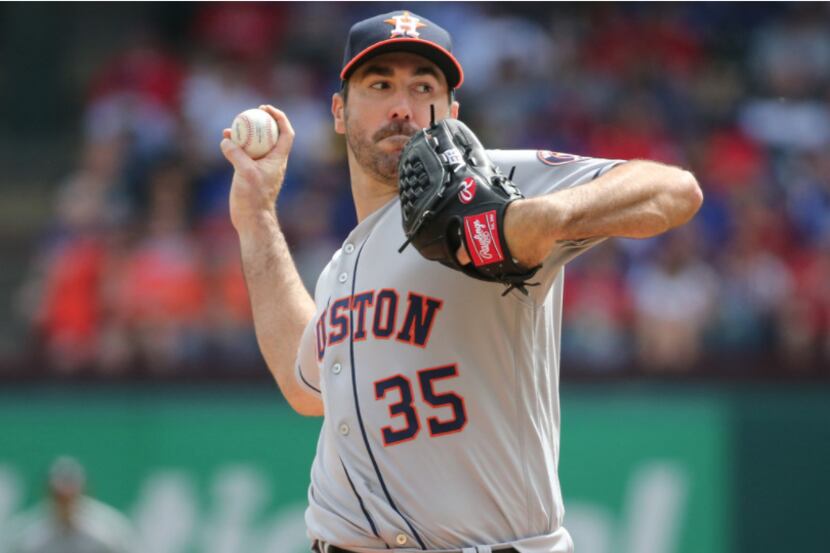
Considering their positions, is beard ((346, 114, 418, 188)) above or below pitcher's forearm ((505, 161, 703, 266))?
above

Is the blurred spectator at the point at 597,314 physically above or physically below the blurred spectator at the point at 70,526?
above

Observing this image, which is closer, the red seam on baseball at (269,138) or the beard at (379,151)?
the beard at (379,151)

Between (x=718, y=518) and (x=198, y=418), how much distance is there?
3.17 metres

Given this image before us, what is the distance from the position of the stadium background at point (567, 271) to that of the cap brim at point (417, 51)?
503 cm

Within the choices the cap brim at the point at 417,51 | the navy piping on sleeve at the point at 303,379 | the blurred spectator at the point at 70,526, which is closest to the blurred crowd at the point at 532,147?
the blurred spectator at the point at 70,526

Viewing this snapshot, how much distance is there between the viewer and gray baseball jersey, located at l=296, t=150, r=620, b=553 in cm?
296

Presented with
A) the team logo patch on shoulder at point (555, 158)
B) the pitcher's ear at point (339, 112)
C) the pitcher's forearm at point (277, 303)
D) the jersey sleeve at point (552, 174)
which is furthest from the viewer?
the pitcher's forearm at point (277, 303)

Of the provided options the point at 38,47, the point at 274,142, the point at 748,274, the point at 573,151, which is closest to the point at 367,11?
the point at 573,151

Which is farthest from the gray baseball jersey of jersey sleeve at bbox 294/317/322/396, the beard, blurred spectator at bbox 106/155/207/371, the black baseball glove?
blurred spectator at bbox 106/155/207/371

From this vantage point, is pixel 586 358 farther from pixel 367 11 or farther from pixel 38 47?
pixel 38 47

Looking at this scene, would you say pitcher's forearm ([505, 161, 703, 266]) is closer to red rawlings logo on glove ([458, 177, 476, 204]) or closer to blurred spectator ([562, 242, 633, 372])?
red rawlings logo on glove ([458, 177, 476, 204])

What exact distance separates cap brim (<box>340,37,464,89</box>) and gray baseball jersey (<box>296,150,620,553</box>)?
0.32 m

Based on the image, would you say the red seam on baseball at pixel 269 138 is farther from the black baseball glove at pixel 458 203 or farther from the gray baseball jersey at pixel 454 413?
the black baseball glove at pixel 458 203

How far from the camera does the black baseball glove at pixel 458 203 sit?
2635mm
